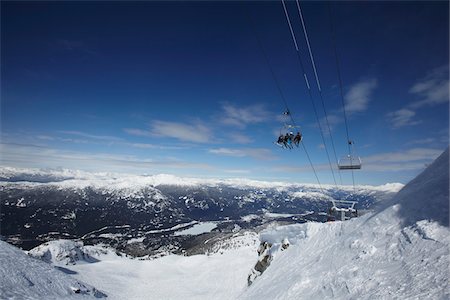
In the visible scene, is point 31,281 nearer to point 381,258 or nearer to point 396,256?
point 381,258

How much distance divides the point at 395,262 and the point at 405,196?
20.0 ft

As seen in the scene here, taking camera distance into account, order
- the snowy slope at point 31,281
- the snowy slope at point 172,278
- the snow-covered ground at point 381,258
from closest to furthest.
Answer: the snow-covered ground at point 381,258 < the snowy slope at point 31,281 < the snowy slope at point 172,278

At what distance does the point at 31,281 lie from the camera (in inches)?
1347

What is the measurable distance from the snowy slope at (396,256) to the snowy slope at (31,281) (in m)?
29.6

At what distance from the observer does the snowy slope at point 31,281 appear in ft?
98.9

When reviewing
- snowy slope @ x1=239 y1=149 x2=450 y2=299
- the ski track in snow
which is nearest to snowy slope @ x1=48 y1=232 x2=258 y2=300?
the ski track in snow

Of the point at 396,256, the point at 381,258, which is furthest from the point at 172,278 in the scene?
the point at 396,256

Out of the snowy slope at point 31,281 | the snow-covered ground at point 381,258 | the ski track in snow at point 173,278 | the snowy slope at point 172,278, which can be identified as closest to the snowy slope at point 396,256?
the snow-covered ground at point 381,258

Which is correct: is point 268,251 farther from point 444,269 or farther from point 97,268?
point 97,268

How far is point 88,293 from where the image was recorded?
4262 centimetres

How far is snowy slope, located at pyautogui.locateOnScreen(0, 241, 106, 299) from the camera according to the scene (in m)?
30.1

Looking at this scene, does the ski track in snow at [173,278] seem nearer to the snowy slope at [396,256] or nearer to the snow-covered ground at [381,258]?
the snow-covered ground at [381,258]

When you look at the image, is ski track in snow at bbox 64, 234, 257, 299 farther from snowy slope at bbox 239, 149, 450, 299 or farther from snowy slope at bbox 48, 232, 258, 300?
snowy slope at bbox 239, 149, 450, 299

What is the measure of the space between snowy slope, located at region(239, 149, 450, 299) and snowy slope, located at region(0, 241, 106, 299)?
2958cm
